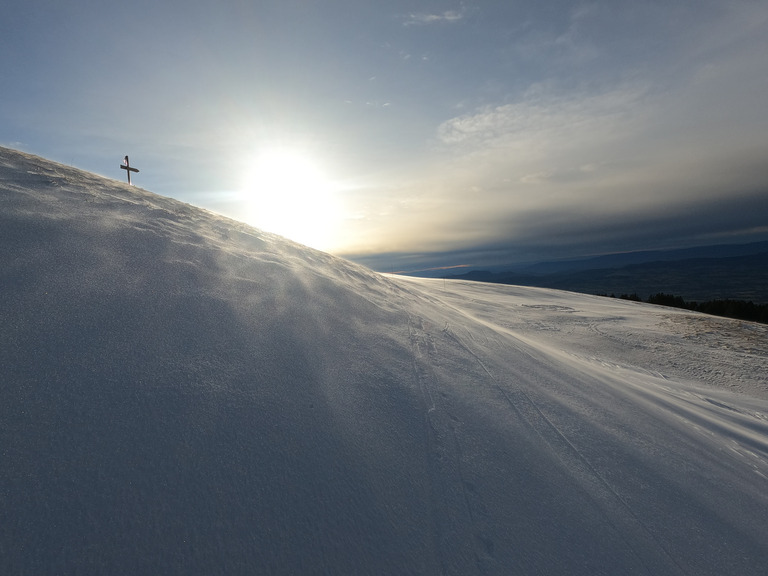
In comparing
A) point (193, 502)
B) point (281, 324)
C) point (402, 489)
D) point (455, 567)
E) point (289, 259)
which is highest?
point (289, 259)

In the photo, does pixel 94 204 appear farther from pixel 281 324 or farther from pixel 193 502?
pixel 193 502

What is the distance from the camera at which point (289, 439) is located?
8.16ft

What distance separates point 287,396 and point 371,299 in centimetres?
367

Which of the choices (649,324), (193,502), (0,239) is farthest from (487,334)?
(649,324)

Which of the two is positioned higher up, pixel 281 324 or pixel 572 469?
pixel 281 324

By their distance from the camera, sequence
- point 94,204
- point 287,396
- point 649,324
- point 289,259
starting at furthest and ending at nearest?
point 649,324
point 289,259
point 94,204
point 287,396

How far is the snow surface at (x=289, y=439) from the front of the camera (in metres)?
1.86

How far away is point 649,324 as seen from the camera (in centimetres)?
1105

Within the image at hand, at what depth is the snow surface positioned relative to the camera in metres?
1.86

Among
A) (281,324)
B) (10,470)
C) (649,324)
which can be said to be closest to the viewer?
(10,470)

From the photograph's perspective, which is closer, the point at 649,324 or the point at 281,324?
the point at 281,324

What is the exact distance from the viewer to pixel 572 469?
301 centimetres

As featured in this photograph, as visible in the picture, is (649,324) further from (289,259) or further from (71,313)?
(71,313)

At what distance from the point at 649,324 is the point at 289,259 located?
11.7 meters
